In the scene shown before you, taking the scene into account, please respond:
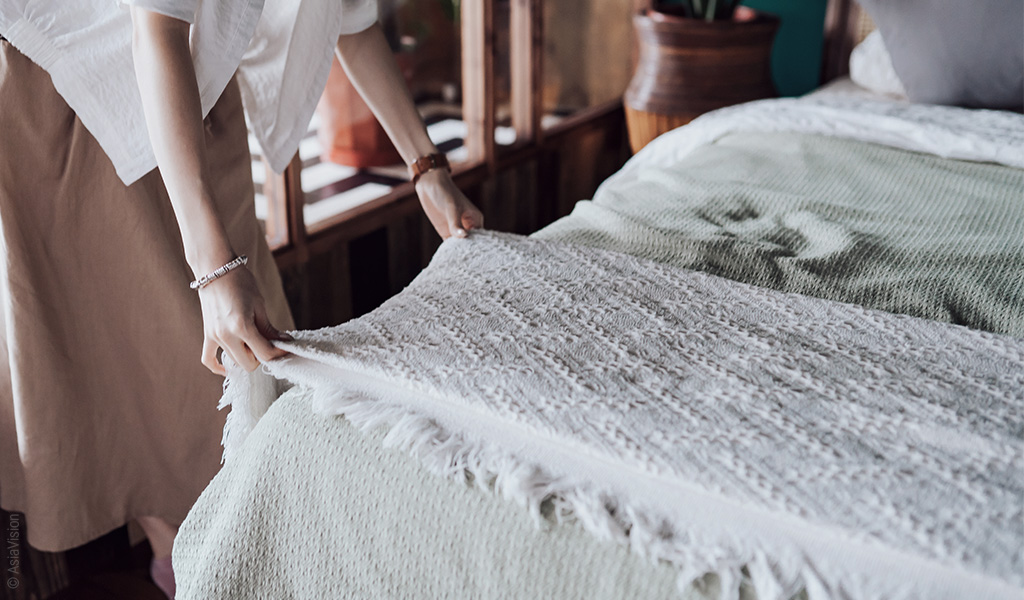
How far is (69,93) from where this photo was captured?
0.97m

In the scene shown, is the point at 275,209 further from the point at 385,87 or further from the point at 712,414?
the point at 712,414

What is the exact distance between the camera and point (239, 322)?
743 mm

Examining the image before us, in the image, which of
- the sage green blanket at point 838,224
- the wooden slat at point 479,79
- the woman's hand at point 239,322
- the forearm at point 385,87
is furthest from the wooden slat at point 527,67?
the woman's hand at point 239,322

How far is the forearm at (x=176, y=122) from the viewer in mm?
795

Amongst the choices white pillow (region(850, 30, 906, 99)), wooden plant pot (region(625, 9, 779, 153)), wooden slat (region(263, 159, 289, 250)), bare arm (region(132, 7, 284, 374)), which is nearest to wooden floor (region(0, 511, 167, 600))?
wooden slat (region(263, 159, 289, 250))

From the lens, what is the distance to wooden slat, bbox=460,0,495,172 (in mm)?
2137

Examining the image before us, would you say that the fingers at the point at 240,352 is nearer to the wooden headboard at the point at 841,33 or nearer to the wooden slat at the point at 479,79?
the wooden slat at the point at 479,79

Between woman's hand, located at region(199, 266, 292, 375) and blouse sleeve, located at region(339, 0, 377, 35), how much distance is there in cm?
44

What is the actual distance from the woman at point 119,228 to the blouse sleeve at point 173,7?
5 cm

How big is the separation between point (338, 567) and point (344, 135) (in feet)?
4.59

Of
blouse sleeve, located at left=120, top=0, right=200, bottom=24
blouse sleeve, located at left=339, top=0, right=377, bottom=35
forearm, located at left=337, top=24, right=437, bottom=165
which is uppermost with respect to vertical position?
blouse sleeve, located at left=120, top=0, right=200, bottom=24

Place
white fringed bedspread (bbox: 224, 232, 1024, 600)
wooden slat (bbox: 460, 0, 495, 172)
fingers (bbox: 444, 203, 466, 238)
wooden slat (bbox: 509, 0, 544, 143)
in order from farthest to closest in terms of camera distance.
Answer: wooden slat (bbox: 509, 0, 544, 143) < wooden slat (bbox: 460, 0, 495, 172) < fingers (bbox: 444, 203, 466, 238) < white fringed bedspread (bbox: 224, 232, 1024, 600)

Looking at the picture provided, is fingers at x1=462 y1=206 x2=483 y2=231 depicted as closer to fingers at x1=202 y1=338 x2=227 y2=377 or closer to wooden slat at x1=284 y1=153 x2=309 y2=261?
fingers at x1=202 y1=338 x2=227 y2=377

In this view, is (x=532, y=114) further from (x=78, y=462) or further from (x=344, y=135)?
(x=78, y=462)
